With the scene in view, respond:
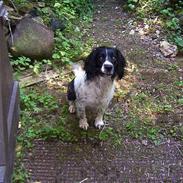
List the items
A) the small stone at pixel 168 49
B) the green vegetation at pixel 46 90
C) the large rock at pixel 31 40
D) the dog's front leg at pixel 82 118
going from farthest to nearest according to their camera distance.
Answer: the small stone at pixel 168 49 → the large rock at pixel 31 40 → the dog's front leg at pixel 82 118 → the green vegetation at pixel 46 90

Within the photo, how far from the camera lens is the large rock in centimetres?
452

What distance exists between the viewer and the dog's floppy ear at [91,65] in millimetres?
3379

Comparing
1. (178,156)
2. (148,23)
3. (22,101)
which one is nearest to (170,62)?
(148,23)

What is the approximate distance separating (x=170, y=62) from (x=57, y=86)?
5.49 feet

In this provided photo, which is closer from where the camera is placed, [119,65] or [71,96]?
[119,65]

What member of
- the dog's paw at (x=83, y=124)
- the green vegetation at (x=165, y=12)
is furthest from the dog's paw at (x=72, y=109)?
the green vegetation at (x=165, y=12)

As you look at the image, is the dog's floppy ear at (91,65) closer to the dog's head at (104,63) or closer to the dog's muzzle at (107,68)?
the dog's head at (104,63)

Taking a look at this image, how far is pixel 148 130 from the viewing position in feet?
12.6

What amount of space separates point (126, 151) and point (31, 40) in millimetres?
1867

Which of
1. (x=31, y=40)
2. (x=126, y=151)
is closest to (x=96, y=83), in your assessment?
(x=126, y=151)

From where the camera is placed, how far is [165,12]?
609cm

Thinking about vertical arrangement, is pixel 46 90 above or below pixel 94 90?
below

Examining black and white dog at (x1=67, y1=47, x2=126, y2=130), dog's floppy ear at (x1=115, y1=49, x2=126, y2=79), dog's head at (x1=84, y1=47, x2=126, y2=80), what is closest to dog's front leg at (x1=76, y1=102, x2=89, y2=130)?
black and white dog at (x1=67, y1=47, x2=126, y2=130)

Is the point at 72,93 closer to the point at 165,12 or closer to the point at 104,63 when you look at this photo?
the point at 104,63
